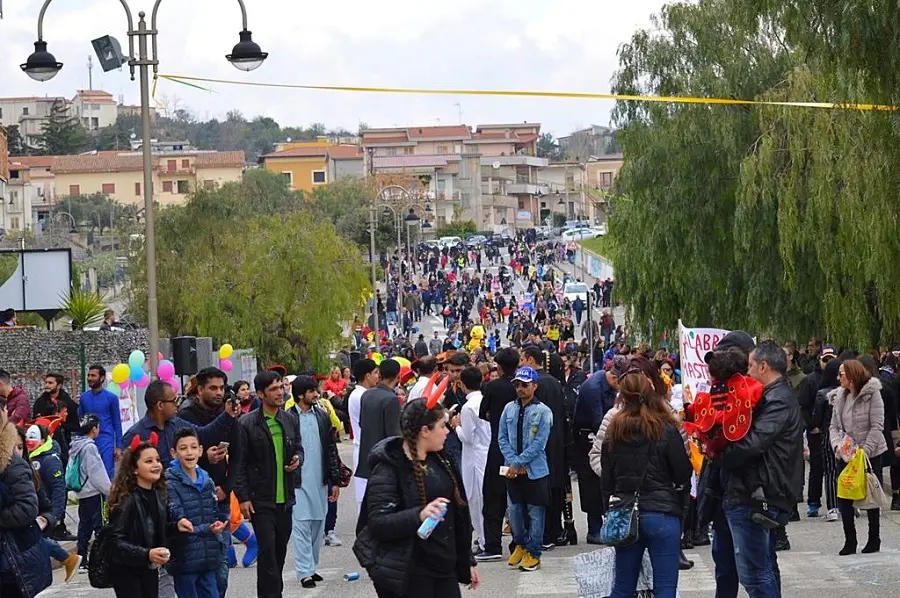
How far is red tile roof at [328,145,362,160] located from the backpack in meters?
158

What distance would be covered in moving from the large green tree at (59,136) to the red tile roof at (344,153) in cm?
3187

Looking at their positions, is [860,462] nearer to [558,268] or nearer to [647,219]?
[647,219]

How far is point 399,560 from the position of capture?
724cm

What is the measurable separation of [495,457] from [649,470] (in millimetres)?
5064

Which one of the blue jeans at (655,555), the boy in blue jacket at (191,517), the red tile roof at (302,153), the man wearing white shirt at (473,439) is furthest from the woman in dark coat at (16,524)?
the red tile roof at (302,153)

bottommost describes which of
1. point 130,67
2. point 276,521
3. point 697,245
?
Result: point 276,521

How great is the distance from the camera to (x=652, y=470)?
8625 millimetres

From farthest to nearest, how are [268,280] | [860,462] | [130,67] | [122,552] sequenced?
1. [268,280]
2. [130,67]
3. [860,462]
4. [122,552]

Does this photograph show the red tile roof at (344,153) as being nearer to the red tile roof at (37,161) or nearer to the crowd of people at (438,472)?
the red tile roof at (37,161)

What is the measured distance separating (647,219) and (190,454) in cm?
2352

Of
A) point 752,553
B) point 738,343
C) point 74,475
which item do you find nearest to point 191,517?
point 752,553

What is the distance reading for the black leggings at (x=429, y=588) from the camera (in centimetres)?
730

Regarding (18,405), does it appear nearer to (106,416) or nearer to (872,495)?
(106,416)

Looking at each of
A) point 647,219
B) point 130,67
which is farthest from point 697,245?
point 130,67
